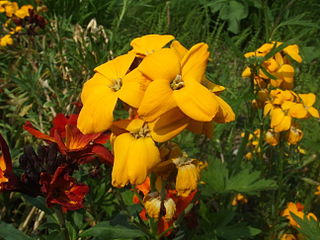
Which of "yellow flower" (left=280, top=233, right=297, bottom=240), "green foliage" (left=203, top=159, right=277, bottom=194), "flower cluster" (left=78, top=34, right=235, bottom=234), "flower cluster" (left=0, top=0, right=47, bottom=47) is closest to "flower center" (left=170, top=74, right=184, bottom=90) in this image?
"flower cluster" (left=78, top=34, right=235, bottom=234)

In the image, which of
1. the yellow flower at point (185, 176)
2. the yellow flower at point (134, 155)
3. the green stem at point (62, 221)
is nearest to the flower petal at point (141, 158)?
the yellow flower at point (134, 155)

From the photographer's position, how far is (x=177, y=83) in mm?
922

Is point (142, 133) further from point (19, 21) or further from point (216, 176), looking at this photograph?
point (19, 21)

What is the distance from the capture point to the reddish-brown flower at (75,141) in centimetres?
112

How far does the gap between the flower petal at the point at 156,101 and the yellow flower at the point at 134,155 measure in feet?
0.29

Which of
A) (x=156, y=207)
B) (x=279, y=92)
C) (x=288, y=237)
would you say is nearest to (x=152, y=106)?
(x=156, y=207)

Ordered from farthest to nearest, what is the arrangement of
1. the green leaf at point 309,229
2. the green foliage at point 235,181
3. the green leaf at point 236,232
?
the green foliage at point 235,181, the green leaf at point 236,232, the green leaf at point 309,229

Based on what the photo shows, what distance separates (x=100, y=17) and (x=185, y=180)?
3.17 m

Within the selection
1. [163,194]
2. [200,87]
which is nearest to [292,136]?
[163,194]

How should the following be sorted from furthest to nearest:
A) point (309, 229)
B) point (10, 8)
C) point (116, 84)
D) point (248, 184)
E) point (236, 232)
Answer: point (10, 8) < point (248, 184) < point (236, 232) < point (309, 229) < point (116, 84)

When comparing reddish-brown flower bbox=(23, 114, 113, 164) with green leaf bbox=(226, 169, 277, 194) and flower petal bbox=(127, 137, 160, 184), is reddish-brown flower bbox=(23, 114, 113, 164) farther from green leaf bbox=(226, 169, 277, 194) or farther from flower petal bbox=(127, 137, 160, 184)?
green leaf bbox=(226, 169, 277, 194)

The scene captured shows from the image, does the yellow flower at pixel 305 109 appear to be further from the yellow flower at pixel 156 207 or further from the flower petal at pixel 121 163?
the flower petal at pixel 121 163

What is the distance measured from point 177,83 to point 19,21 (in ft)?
8.36

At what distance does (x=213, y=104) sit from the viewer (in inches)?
33.4
